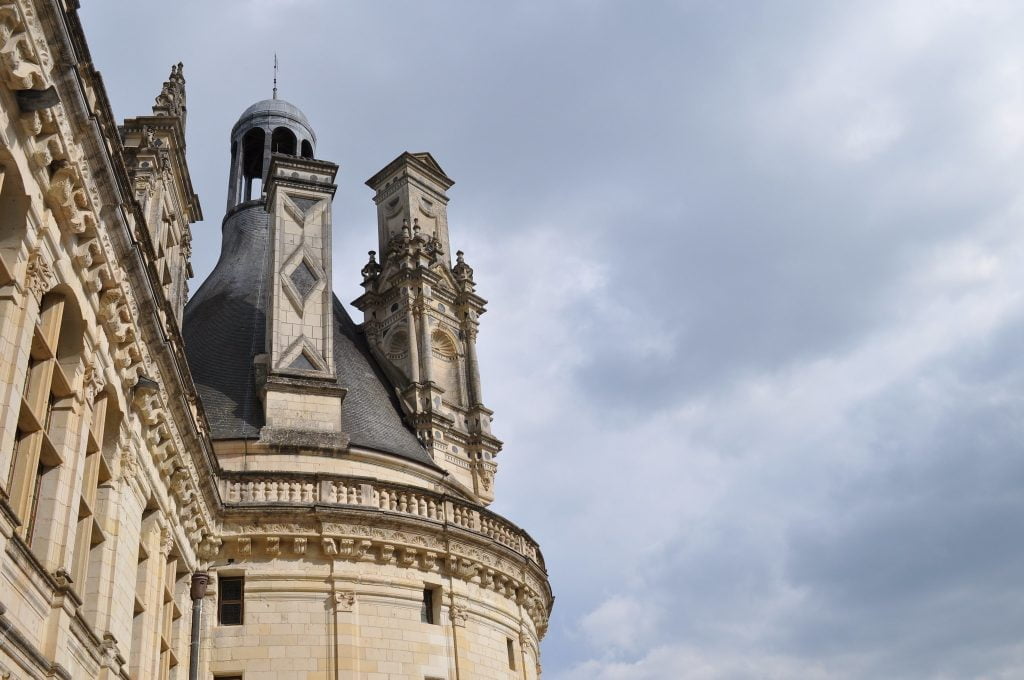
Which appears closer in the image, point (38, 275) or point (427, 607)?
point (38, 275)

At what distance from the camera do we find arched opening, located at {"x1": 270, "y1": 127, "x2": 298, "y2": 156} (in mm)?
36094

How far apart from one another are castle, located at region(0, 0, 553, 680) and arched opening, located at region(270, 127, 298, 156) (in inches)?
2.7

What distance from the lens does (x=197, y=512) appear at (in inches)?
750

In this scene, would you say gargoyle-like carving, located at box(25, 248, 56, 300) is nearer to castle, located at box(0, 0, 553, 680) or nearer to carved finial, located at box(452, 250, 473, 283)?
castle, located at box(0, 0, 553, 680)

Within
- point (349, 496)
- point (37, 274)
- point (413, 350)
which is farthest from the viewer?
point (413, 350)

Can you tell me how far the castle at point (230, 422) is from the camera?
10.9 meters

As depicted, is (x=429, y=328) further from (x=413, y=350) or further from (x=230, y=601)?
(x=230, y=601)

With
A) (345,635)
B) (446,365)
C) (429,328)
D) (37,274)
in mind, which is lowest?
(345,635)

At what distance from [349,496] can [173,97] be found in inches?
353

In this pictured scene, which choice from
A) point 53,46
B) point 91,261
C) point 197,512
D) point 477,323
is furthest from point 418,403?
A: point 53,46

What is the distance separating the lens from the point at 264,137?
3609 centimetres

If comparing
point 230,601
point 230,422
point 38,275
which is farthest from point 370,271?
point 38,275

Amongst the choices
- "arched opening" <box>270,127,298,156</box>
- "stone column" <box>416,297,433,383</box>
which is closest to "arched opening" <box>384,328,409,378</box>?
"stone column" <box>416,297,433,383</box>

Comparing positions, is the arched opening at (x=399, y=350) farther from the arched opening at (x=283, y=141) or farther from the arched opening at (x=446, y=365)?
the arched opening at (x=283, y=141)
